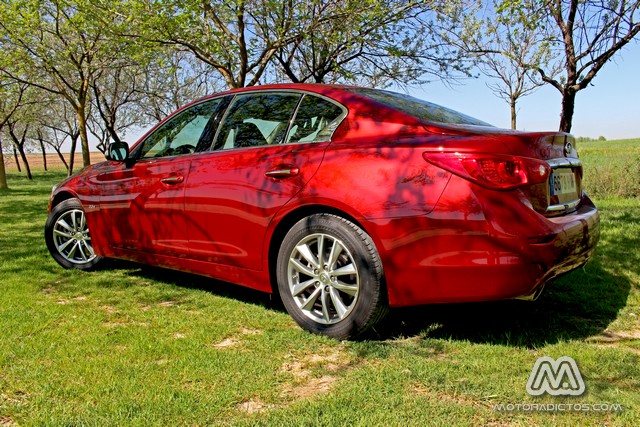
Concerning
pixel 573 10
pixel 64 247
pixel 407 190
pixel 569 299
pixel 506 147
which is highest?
pixel 573 10

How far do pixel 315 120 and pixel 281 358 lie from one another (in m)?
1.56

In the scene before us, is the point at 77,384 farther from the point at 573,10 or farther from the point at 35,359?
the point at 573,10

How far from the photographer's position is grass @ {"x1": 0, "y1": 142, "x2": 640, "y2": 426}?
2.29 metres

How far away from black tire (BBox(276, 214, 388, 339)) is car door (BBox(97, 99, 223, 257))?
1.12m

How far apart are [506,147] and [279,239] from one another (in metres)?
1.57

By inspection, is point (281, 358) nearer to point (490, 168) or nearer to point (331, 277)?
point (331, 277)

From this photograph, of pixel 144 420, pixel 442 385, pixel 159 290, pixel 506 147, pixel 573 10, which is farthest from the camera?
pixel 573 10

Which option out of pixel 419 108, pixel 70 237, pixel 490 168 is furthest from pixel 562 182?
pixel 70 237

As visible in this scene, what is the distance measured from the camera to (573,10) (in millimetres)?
7633

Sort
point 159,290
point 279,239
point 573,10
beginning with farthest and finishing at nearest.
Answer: point 573,10 < point 159,290 < point 279,239

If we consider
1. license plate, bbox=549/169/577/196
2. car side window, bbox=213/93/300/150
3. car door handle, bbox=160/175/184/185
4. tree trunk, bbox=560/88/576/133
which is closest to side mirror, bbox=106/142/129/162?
car door handle, bbox=160/175/184/185

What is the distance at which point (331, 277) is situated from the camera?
10.5ft

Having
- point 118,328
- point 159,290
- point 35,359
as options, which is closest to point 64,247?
point 159,290

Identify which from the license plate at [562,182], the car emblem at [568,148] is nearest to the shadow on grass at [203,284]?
the license plate at [562,182]
